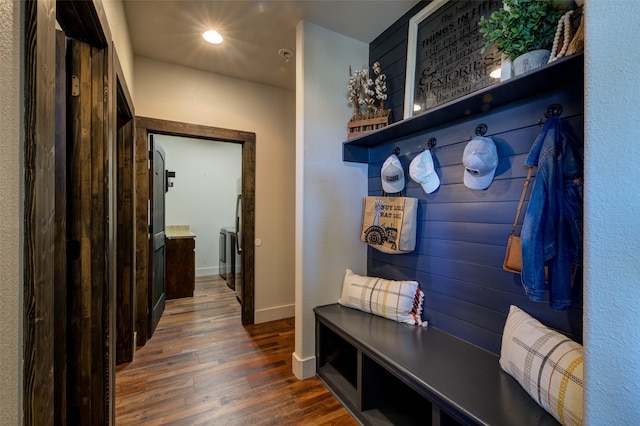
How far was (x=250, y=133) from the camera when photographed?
2.95 m

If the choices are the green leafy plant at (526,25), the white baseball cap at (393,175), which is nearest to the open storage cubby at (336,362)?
the white baseball cap at (393,175)

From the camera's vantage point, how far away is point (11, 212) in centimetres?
59

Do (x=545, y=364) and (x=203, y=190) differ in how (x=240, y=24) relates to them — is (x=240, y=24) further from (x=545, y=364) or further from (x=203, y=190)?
(x=203, y=190)

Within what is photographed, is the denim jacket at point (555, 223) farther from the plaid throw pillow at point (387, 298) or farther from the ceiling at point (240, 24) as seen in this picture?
the ceiling at point (240, 24)

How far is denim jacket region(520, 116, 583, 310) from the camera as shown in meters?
1.08

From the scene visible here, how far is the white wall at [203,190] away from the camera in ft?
16.1

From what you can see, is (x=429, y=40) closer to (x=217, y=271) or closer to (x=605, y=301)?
(x=605, y=301)

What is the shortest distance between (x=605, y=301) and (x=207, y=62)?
310 cm

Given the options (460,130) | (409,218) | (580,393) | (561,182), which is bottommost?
(580,393)

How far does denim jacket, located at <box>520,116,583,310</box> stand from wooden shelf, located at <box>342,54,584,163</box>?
22cm

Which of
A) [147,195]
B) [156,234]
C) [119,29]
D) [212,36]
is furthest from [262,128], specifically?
[156,234]

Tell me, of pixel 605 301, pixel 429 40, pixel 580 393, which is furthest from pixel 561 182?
pixel 429 40

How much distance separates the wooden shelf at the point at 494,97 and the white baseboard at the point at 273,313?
2.03 metres

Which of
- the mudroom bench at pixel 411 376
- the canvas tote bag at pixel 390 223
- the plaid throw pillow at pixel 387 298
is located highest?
the canvas tote bag at pixel 390 223
